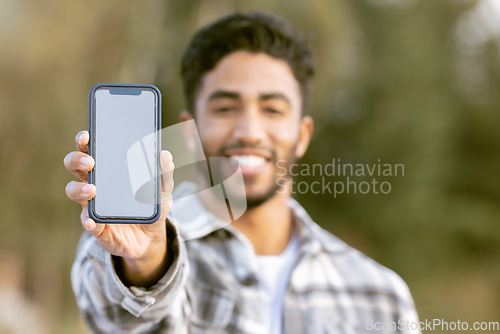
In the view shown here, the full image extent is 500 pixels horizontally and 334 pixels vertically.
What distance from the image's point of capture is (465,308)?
6.64m

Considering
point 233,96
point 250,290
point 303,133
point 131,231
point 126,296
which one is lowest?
point 250,290

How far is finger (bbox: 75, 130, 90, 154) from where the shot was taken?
1.04 metres

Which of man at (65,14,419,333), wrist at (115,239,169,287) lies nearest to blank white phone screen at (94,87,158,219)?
wrist at (115,239,169,287)

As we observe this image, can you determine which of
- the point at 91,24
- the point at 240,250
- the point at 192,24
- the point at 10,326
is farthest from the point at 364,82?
the point at 240,250

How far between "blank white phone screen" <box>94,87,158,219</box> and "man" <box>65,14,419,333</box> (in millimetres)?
266

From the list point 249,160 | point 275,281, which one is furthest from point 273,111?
point 275,281

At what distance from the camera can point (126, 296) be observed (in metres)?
1.16

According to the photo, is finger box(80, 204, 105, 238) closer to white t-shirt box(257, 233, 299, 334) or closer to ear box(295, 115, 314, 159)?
white t-shirt box(257, 233, 299, 334)

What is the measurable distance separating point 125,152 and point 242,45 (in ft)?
3.21

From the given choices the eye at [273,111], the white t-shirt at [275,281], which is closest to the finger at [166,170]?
the white t-shirt at [275,281]

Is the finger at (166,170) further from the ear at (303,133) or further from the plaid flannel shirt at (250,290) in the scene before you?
the ear at (303,133)

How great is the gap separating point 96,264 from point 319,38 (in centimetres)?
517

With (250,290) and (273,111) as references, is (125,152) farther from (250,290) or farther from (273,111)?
(273,111)

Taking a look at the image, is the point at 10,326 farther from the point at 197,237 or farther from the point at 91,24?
the point at 197,237
